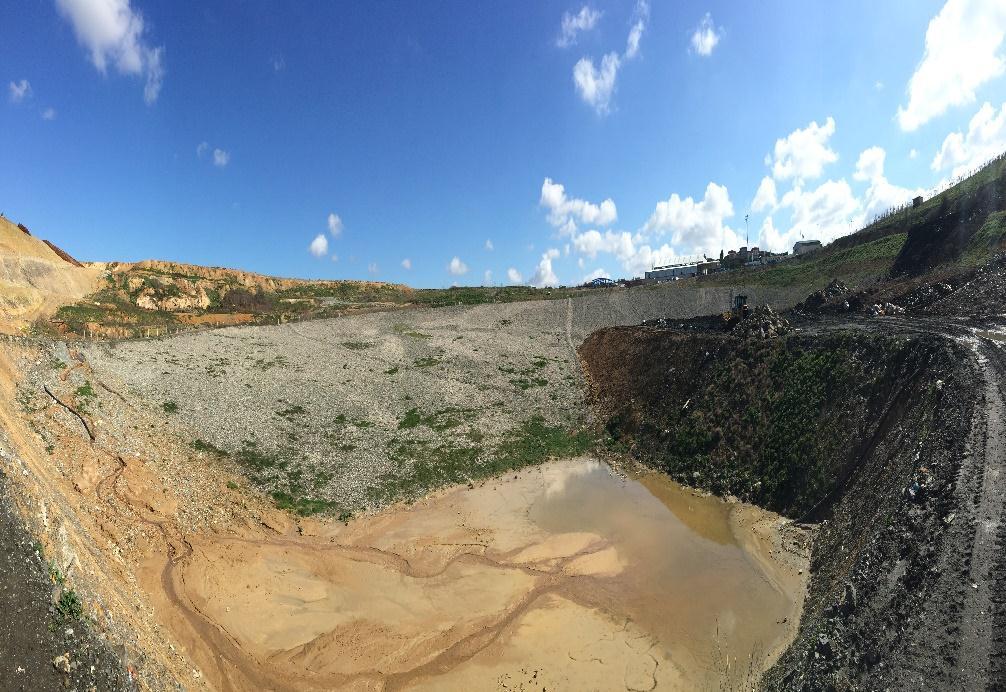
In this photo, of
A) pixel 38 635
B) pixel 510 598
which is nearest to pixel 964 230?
pixel 510 598

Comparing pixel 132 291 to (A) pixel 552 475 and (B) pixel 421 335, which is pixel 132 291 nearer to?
(B) pixel 421 335

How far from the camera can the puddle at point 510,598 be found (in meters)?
15.5

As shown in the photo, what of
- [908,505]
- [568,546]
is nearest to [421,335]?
[568,546]

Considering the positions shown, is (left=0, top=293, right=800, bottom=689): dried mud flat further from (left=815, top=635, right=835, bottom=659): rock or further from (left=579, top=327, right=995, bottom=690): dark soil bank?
(left=579, top=327, right=995, bottom=690): dark soil bank

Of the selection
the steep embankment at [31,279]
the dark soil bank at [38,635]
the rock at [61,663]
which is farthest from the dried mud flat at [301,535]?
the steep embankment at [31,279]

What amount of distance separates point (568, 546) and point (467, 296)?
65.3 metres

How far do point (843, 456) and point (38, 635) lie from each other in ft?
90.8

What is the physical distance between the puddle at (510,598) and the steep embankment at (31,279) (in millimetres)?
28644

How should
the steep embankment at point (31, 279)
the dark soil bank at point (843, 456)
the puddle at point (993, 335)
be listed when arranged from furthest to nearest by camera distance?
the steep embankment at point (31, 279) < the puddle at point (993, 335) < the dark soil bank at point (843, 456)

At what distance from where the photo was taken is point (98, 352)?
108 ft

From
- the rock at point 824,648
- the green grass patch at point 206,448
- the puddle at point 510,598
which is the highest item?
the green grass patch at point 206,448

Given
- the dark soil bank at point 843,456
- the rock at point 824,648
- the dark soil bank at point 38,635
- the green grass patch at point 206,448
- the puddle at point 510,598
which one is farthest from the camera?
the green grass patch at point 206,448

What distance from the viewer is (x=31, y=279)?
44.8 meters

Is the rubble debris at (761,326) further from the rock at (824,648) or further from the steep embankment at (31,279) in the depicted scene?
the steep embankment at (31,279)
